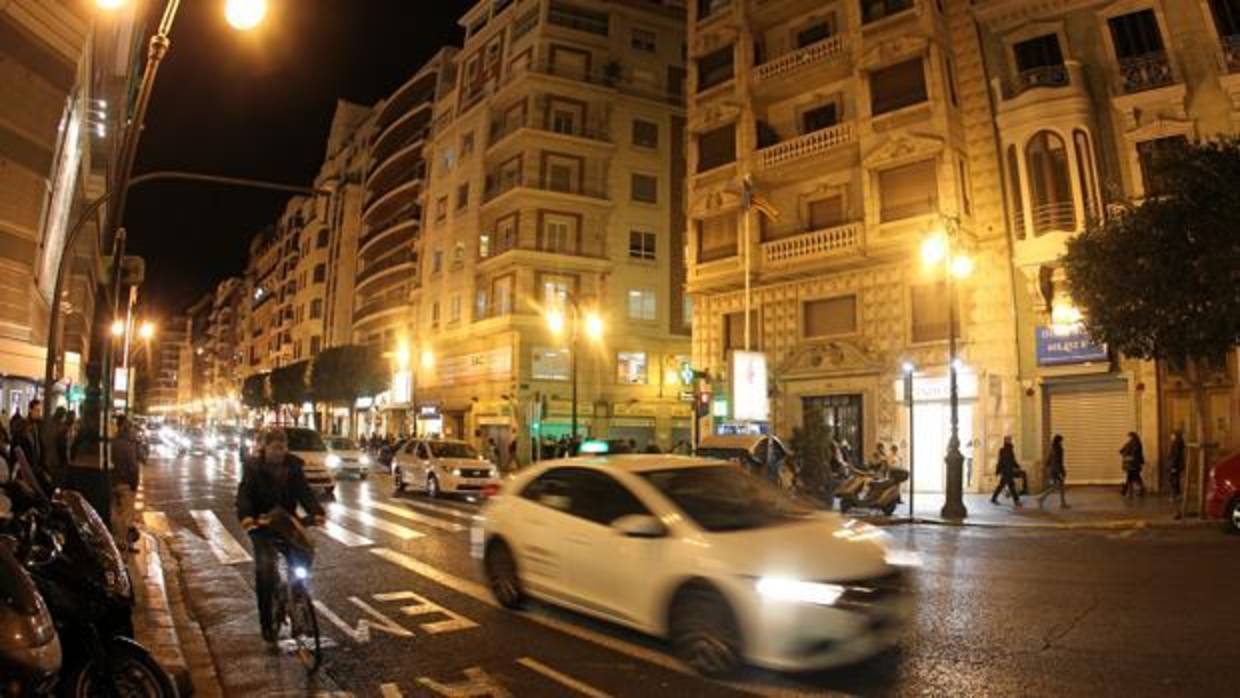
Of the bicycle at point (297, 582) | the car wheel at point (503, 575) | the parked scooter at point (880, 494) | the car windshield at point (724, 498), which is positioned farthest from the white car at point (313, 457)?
the car windshield at point (724, 498)

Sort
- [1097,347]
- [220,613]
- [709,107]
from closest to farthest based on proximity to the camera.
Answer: [220,613]
[1097,347]
[709,107]

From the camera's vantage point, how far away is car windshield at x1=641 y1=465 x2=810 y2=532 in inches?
269

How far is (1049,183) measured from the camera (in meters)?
23.2

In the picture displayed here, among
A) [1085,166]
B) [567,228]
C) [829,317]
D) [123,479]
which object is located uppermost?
[567,228]

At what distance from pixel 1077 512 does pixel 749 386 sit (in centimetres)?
1026

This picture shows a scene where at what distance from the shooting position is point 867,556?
21.1 feet

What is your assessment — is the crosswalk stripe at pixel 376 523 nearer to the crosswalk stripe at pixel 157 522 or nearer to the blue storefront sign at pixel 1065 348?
the crosswalk stripe at pixel 157 522

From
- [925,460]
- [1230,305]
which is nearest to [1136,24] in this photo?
[1230,305]

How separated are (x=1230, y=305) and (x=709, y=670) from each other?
13.8 m

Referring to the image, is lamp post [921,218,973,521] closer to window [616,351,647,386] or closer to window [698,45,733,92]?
window [698,45,733,92]

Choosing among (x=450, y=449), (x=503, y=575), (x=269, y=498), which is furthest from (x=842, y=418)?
(x=269, y=498)

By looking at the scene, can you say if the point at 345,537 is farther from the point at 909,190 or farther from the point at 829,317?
the point at 909,190

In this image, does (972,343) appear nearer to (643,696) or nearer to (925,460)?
(925,460)

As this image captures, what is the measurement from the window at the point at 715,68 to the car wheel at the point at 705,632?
28.0 meters
